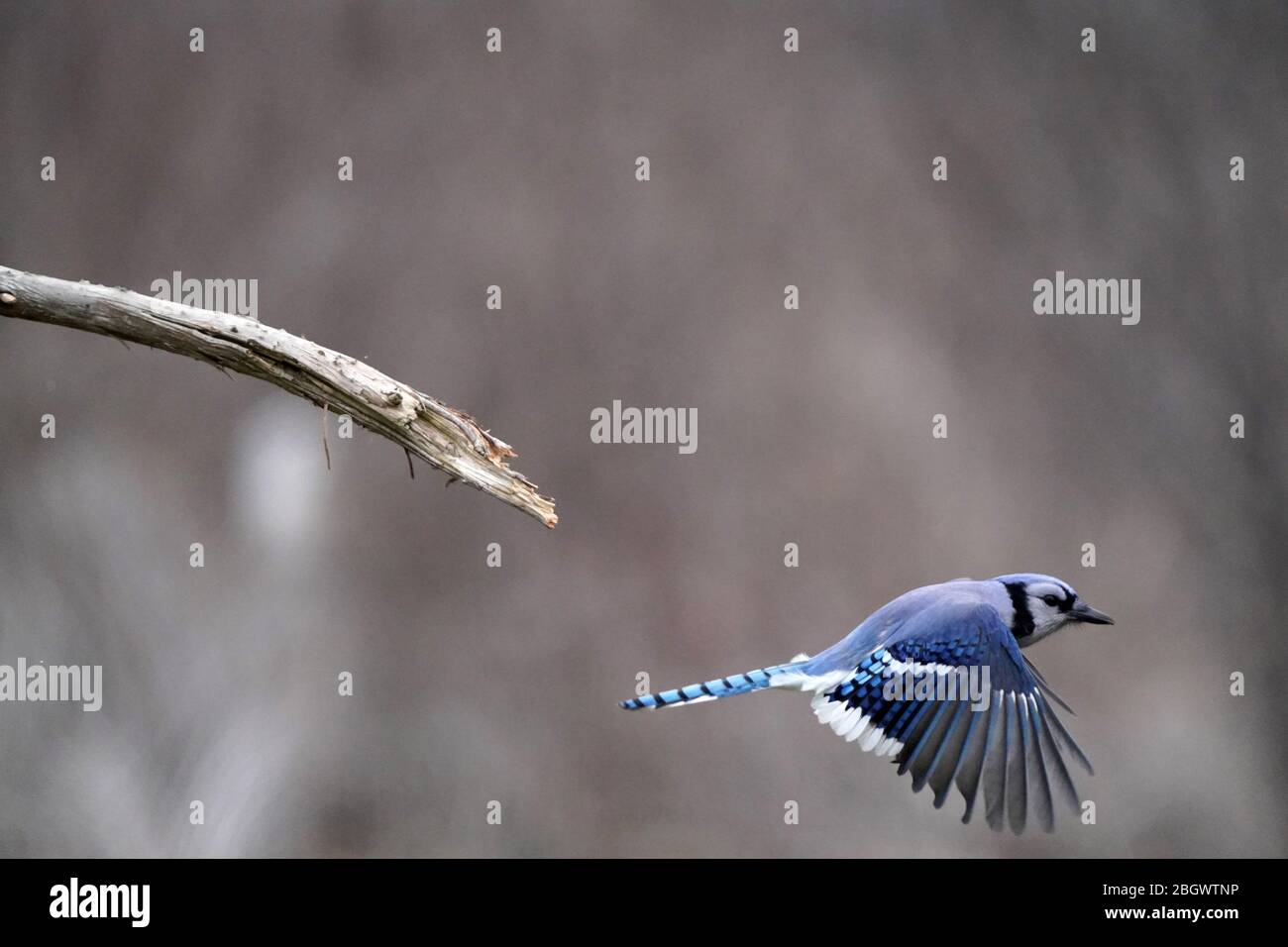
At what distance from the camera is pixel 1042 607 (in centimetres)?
288

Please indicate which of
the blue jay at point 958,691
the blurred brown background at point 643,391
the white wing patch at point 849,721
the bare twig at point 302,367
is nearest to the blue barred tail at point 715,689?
the blue jay at point 958,691

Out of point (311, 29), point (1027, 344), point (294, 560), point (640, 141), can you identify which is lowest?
point (294, 560)

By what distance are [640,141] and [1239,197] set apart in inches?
105

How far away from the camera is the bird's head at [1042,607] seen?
287 centimetres

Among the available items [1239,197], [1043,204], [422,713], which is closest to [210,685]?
[422,713]

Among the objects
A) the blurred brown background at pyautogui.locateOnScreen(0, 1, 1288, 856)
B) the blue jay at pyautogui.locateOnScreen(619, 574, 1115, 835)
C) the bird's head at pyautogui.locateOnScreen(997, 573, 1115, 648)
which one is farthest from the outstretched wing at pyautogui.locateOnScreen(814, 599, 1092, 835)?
the blurred brown background at pyautogui.locateOnScreen(0, 1, 1288, 856)

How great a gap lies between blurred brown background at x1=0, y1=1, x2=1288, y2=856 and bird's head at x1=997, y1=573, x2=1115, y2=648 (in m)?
2.26

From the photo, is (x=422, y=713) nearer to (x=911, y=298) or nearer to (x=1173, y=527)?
(x=911, y=298)

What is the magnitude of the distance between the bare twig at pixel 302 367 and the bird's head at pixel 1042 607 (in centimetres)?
120

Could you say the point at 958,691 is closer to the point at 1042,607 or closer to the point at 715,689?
the point at 1042,607

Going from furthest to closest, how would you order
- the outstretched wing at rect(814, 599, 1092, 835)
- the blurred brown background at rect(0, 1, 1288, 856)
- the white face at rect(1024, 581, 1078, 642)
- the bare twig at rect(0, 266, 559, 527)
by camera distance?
the blurred brown background at rect(0, 1, 1288, 856), the white face at rect(1024, 581, 1078, 642), the outstretched wing at rect(814, 599, 1092, 835), the bare twig at rect(0, 266, 559, 527)

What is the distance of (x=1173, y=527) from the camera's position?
5.30 metres

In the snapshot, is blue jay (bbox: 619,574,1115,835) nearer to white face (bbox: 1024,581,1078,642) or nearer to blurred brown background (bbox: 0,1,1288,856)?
white face (bbox: 1024,581,1078,642)

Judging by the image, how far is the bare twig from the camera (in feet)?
7.95
